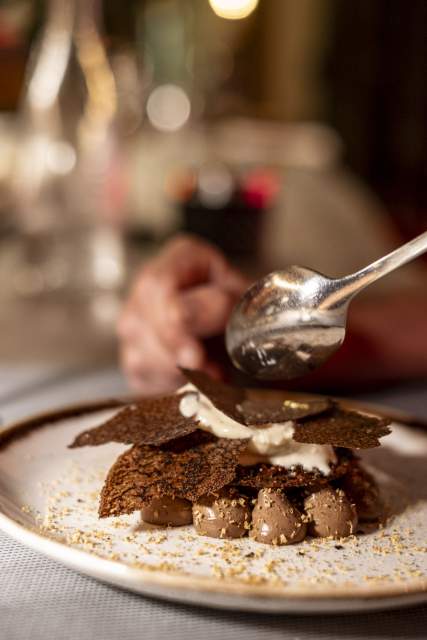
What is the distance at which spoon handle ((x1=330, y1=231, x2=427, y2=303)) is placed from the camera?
0.87 metres

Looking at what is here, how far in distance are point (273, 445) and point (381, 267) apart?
220 millimetres

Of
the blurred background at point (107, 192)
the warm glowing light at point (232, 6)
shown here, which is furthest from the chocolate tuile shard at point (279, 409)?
the warm glowing light at point (232, 6)

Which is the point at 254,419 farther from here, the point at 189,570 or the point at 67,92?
the point at 67,92

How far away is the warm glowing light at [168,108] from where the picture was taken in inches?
194

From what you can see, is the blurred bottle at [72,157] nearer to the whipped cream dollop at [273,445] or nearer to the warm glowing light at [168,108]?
the whipped cream dollop at [273,445]

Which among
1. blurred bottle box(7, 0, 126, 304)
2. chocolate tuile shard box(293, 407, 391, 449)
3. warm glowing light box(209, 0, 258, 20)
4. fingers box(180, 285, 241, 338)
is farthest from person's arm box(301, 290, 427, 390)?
warm glowing light box(209, 0, 258, 20)

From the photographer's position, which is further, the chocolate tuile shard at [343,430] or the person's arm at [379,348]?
the person's arm at [379,348]

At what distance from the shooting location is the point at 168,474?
0.82m

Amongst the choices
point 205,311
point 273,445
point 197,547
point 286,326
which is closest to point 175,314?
point 205,311

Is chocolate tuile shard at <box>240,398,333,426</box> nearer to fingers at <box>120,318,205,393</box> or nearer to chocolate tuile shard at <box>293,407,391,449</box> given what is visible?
chocolate tuile shard at <box>293,407,391,449</box>

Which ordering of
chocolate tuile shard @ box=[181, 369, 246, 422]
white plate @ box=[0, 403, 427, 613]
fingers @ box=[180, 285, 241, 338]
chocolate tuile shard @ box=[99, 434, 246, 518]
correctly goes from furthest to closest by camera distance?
fingers @ box=[180, 285, 241, 338]
chocolate tuile shard @ box=[181, 369, 246, 422]
chocolate tuile shard @ box=[99, 434, 246, 518]
white plate @ box=[0, 403, 427, 613]

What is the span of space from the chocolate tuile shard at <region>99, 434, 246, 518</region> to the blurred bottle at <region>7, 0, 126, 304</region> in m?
1.27

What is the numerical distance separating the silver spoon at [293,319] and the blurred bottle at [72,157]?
110cm

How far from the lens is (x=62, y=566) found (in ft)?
2.51
